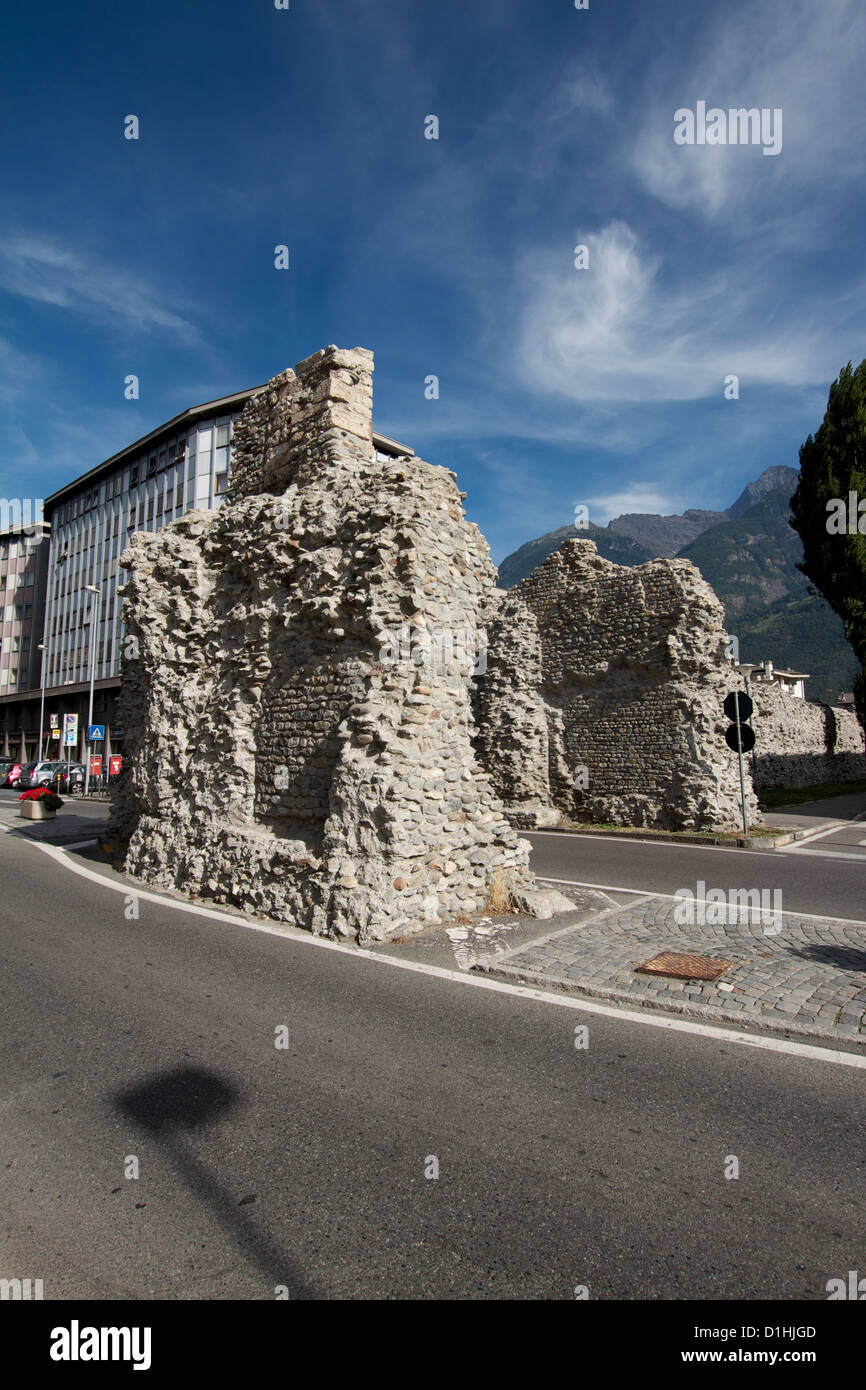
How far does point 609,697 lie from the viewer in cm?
1909

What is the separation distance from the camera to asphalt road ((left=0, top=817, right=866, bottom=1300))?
2836mm

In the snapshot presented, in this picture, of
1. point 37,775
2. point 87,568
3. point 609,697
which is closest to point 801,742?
Answer: point 609,697

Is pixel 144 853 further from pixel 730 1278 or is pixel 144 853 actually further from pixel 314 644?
pixel 730 1278

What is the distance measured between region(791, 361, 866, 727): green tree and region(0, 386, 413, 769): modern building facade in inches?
1048

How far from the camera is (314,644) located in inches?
376

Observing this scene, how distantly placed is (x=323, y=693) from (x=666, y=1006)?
551 cm

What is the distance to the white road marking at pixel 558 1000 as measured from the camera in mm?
4789

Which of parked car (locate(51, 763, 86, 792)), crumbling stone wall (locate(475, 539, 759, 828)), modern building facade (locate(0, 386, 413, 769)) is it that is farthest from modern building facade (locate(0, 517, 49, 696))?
crumbling stone wall (locate(475, 539, 759, 828))

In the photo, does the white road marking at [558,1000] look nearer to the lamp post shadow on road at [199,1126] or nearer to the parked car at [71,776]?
the lamp post shadow on road at [199,1126]

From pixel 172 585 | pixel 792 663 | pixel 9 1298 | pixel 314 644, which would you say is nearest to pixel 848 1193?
pixel 9 1298

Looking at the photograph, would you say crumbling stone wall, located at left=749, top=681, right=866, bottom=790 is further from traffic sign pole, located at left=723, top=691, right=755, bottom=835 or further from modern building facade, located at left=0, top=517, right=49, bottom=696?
modern building facade, located at left=0, top=517, right=49, bottom=696

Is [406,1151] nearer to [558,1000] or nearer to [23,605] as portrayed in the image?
[558,1000]

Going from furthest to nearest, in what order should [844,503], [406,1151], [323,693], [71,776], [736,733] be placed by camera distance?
[71,776] < [844,503] < [736,733] < [323,693] < [406,1151]

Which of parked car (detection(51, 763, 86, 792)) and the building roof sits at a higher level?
the building roof
